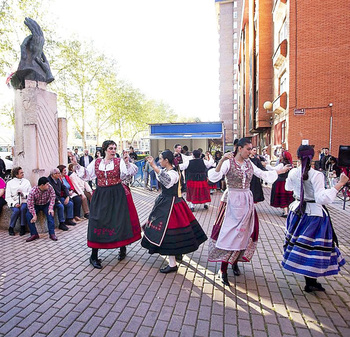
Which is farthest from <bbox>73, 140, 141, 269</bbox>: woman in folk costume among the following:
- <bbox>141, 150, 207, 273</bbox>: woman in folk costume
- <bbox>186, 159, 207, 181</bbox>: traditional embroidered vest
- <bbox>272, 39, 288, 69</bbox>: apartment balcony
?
<bbox>272, 39, 288, 69</bbox>: apartment balcony

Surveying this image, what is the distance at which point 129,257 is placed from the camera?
185 inches

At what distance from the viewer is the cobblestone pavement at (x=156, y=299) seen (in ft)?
9.19

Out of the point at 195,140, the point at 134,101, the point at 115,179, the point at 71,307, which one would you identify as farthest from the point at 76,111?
the point at 71,307

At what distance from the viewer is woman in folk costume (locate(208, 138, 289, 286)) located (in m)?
3.58

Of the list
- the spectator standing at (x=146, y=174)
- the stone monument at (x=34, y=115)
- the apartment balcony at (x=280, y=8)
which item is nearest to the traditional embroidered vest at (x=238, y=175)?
the stone monument at (x=34, y=115)

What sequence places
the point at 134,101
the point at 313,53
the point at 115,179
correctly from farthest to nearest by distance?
the point at 134,101 < the point at 313,53 < the point at 115,179

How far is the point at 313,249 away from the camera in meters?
3.19

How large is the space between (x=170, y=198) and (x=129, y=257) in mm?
1500

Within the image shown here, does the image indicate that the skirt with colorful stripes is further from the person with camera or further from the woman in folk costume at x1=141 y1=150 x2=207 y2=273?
the person with camera

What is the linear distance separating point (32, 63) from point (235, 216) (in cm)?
649

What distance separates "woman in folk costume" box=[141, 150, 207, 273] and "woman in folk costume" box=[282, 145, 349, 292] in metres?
1.32

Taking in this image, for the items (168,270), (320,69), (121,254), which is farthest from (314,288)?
(320,69)

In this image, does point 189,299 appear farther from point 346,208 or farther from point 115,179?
point 346,208

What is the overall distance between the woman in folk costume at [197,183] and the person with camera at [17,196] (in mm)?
4421
